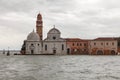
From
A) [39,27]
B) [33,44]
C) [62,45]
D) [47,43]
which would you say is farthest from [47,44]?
[39,27]

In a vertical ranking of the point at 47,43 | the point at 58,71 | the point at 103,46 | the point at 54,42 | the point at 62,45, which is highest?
the point at 54,42

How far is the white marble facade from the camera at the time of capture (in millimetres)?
84125

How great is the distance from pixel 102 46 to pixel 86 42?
16.0 feet

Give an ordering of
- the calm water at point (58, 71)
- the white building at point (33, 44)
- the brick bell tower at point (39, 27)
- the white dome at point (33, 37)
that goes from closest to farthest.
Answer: the calm water at point (58, 71), the white dome at point (33, 37), the white building at point (33, 44), the brick bell tower at point (39, 27)

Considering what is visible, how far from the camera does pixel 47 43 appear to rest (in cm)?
8519

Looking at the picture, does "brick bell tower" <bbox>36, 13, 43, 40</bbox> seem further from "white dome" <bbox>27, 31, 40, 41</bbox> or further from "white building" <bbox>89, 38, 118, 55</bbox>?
"white building" <bbox>89, 38, 118, 55</bbox>

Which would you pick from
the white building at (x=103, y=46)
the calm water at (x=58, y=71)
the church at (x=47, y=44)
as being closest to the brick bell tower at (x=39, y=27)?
the church at (x=47, y=44)

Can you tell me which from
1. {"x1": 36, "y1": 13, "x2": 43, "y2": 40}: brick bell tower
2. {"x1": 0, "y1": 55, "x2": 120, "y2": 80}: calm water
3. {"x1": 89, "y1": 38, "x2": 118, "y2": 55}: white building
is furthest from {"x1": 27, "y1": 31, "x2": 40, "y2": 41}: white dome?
{"x1": 0, "y1": 55, "x2": 120, "y2": 80}: calm water

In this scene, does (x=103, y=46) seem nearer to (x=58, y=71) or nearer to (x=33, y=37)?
(x=33, y=37)

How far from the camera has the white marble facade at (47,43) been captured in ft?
276

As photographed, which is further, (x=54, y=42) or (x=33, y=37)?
(x=54, y=42)

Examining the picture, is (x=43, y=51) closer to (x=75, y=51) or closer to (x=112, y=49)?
(x=75, y=51)

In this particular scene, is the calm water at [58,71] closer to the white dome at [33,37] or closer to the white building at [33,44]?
the white dome at [33,37]

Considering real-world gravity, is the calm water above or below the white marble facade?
below
